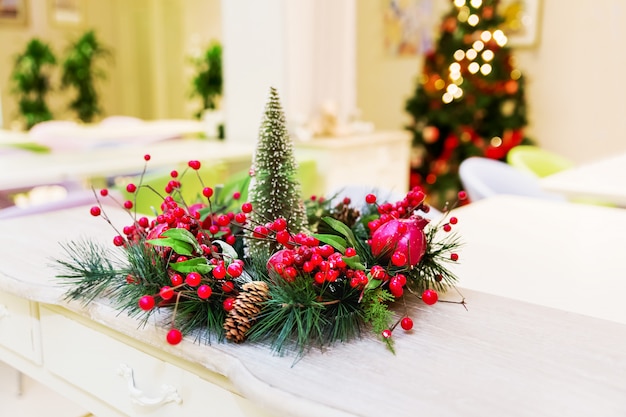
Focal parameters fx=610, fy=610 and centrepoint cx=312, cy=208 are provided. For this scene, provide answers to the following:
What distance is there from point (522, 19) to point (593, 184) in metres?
3.19

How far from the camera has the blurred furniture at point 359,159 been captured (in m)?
3.44

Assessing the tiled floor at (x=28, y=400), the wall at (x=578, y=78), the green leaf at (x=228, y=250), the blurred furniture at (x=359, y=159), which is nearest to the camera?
the green leaf at (x=228, y=250)

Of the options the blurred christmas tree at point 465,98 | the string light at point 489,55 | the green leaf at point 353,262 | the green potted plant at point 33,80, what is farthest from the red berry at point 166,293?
the green potted plant at point 33,80

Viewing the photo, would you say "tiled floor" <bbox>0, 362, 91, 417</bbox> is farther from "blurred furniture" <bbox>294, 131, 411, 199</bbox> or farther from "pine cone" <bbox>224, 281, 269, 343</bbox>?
"blurred furniture" <bbox>294, 131, 411, 199</bbox>

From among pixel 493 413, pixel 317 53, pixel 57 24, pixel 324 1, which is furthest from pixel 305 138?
pixel 57 24

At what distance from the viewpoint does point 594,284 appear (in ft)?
3.42

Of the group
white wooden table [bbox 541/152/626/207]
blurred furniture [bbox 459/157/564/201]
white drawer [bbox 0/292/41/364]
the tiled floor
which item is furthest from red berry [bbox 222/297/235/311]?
blurred furniture [bbox 459/157/564/201]

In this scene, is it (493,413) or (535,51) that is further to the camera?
(535,51)

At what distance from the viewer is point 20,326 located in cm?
109

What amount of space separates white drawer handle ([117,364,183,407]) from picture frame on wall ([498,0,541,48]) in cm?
432

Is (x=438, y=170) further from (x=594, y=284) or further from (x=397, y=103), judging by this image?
(x=594, y=284)

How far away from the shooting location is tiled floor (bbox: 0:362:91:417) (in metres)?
1.37

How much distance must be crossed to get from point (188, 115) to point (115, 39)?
1469 millimetres

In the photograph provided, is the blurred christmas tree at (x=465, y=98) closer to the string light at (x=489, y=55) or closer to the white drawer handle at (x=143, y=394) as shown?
the string light at (x=489, y=55)
